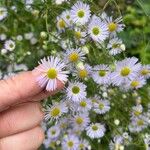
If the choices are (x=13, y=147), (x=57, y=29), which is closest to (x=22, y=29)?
(x=57, y=29)

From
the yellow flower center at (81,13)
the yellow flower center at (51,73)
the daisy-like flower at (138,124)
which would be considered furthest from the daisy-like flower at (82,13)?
the daisy-like flower at (138,124)

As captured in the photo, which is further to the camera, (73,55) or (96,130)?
(96,130)

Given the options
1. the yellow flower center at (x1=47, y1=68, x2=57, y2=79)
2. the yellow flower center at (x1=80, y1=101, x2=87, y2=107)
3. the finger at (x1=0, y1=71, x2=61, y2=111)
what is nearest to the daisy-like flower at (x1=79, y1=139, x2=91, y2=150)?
the yellow flower center at (x1=80, y1=101, x2=87, y2=107)

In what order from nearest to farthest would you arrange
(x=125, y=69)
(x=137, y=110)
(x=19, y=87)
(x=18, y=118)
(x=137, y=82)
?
(x=19, y=87) → (x=18, y=118) → (x=125, y=69) → (x=137, y=82) → (x=137, y=110)

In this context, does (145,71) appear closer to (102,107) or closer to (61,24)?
Answer: (102,107)

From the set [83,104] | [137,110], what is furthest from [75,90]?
[137,110]

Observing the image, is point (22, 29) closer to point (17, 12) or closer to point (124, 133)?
point (17, 12)
